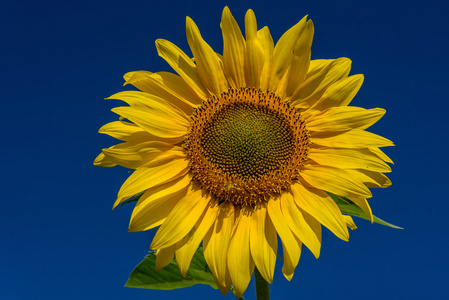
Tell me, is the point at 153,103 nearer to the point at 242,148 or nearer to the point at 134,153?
the point at 134,153

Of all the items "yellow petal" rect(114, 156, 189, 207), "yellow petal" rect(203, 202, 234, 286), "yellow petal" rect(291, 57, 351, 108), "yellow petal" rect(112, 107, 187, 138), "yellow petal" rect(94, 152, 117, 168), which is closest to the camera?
"yellow petal" rect(203, 202, 234, 286)

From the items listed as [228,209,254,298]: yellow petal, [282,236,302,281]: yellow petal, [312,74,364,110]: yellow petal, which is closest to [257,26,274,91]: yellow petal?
[312,74,364,110]: yellow petal

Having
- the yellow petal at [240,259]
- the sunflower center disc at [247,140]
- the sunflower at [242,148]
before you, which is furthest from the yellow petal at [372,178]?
the yellow petal at [240,259]

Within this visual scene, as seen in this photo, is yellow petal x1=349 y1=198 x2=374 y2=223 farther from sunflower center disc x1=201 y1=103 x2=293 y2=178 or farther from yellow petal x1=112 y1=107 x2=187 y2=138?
yellow petal x1=112 y1=107 x2=187 y2=138

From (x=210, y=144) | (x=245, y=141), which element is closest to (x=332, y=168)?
(x=245, y=141)

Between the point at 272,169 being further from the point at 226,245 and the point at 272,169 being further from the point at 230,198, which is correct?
the point at 226,245

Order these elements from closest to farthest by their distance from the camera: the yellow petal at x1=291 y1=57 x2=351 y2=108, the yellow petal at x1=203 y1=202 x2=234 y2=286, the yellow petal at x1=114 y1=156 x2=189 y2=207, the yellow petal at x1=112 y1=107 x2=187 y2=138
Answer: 1. the yellow petal at x1=203 y1=202 x2=234 y2=286
2. the yellow petal at x1=114 y1=156 x2=189 y2=207
3. the yellow petal at x1=112 y1=107 x2=187 y2=138
4. the yellow petal at x1=291 y1=57 x2=351 y2=108

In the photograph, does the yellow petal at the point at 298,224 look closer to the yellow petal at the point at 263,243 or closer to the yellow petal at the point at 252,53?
the yellow petal at the point at 263,243
